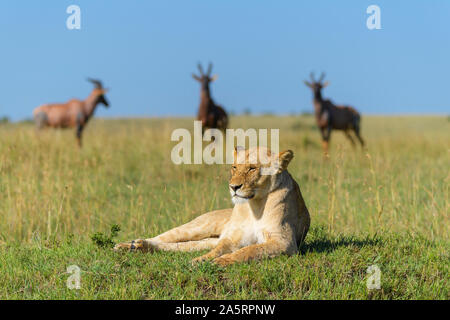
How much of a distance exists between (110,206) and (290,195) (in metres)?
5.10

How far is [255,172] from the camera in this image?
16.5ft

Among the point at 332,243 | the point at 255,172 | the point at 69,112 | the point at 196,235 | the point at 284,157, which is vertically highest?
the point at 69,112

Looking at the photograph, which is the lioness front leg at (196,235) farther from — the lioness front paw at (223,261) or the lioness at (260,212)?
the lioness front paw at (223,261)

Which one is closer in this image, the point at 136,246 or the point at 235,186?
the point at 235,186

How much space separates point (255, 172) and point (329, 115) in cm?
1700

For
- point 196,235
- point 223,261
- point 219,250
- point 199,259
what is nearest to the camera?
point 223,261

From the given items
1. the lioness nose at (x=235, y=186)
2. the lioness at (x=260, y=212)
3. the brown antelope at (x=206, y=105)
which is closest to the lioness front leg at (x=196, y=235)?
the lioness at (x=260, y=212)

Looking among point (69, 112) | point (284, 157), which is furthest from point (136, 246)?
point (69, 112)

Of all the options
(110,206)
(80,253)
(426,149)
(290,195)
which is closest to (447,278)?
(290,195)

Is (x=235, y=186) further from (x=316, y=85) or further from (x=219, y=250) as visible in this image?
(x=316, y=85)

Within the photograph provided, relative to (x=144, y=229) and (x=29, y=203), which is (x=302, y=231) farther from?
(x=29, y=203)

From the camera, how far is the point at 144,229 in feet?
25.1

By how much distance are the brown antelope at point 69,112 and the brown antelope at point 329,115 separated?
8.27m

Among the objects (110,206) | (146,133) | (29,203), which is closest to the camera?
(29,203)
